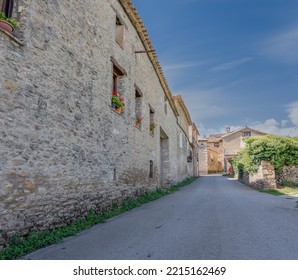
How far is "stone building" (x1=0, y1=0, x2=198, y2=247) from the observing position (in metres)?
4.12

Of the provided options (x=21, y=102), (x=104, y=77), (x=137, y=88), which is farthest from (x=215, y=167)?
(x=21, y=102)

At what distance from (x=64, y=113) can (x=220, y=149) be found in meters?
51.4

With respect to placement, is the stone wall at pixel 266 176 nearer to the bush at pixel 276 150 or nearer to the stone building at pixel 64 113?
the bush at pixel 276 150

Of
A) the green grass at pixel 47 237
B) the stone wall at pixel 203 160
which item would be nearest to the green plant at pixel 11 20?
the green grass at pixel 47 237

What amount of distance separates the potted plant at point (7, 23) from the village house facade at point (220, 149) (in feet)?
132

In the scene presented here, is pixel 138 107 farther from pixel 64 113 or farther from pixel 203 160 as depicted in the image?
pixel 203 160

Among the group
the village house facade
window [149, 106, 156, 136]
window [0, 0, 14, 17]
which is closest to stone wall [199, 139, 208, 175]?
the village house facade

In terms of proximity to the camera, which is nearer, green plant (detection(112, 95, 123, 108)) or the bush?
green plant (detection(112, 95, 123, 108))

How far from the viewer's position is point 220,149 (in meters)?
53.9

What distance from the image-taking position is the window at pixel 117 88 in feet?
28.0

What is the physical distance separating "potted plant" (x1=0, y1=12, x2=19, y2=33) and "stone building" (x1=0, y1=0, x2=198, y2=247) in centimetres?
15

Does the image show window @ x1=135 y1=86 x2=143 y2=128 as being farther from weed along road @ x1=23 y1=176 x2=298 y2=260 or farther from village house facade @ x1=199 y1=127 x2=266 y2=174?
village house facade @ x1=199 y1=127 x2=266 y2=174

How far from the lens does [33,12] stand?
15.5 feet

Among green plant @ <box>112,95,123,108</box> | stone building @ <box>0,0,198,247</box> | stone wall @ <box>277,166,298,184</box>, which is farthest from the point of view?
stone wall @ <box>277,166,298,184</box>
